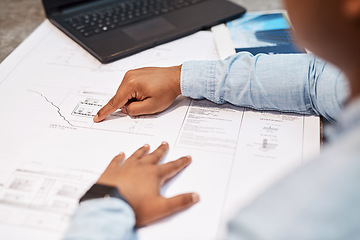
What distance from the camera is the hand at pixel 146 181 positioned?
1.64ft

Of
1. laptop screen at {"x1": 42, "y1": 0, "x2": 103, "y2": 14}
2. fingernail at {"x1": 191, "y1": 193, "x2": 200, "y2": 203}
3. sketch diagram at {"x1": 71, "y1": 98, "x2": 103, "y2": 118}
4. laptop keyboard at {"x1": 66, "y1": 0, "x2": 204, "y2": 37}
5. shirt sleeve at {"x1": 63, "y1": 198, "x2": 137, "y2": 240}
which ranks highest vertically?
laptop screen at {"x1": 42, "y1": 0, "x2": 103, "y2": 14}

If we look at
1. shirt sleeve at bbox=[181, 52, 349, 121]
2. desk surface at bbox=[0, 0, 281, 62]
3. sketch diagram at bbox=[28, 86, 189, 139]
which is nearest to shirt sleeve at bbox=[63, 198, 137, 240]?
sketch diagram at bbox=[28, 86, 189, 139]

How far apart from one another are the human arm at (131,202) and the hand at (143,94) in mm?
97

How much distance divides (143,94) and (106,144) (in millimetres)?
117

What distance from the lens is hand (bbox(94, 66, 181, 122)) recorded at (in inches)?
26.2

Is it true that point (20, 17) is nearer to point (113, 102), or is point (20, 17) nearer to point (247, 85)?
point (113, 102)

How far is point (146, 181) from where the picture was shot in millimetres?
533

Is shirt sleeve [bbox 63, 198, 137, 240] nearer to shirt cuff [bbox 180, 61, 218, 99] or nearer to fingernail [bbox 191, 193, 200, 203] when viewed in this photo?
fingernail [bbox 191, 193, 200, 203]

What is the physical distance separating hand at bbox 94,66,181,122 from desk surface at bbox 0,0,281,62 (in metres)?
0.35

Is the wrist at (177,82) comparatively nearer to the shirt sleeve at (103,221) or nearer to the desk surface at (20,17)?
the shirt sleeve at (103,221)

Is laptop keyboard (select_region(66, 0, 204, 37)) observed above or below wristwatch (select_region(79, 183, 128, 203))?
above

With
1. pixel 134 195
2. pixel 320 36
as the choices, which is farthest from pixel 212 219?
pixel 320 36

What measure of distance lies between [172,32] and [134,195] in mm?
467

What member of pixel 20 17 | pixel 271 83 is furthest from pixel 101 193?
pixel 20 17
